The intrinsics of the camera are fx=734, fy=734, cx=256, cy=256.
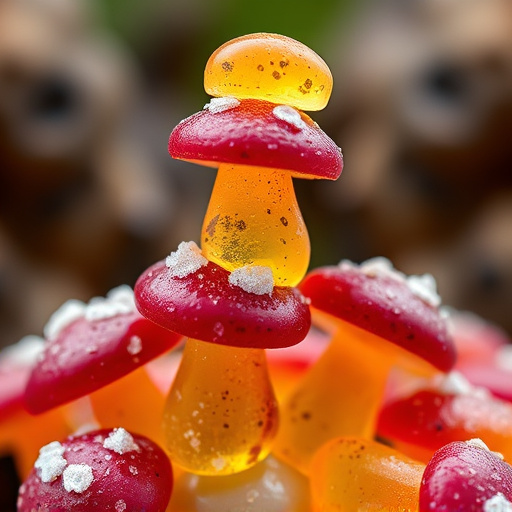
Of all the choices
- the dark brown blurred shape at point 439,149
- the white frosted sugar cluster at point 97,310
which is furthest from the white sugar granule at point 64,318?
the dark brown blurred shape at point 439,149

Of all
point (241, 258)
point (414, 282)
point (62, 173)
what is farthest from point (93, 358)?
point (62, 173)

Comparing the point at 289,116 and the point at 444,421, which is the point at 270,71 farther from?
the point at 444,421

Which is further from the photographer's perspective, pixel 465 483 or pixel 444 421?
pixel 444 421

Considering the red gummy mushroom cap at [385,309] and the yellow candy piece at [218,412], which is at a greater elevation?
the red gummy mushroom cap at [385,309]

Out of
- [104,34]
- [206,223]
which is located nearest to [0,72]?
[104,34]

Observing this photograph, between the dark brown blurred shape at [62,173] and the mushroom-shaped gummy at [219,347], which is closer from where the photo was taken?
the mushroom-shaped gummy at [219,347]

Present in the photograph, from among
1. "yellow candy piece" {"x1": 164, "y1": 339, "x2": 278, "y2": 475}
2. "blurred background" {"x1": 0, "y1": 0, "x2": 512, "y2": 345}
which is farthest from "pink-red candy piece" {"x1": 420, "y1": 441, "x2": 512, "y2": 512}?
"blurred background" {"x1": 0, "y1": 0, "x2": 512, "y2": 345}

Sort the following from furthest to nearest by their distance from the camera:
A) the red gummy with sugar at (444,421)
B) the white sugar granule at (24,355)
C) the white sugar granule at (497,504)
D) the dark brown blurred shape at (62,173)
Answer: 1. the dark brown blurred shape at (62,173)
2. the white sugar granule at (24,355)
3. the red gummy with sugar at (444,421)
4. the white sugar granule at (497,504)

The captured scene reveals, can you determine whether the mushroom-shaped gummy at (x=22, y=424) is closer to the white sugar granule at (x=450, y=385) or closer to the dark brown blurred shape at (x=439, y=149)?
the white sugar granule at (x=450, y=385)
